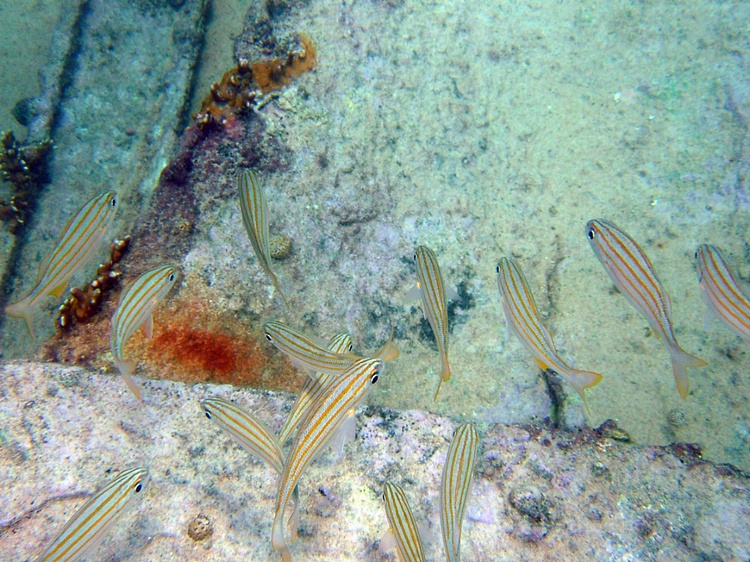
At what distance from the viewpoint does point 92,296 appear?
4.13m

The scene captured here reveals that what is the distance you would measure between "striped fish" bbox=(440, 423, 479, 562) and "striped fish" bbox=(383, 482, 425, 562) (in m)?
0.20

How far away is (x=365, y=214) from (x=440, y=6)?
3075 millimetres

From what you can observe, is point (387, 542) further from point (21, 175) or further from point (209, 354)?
point (21, 175)

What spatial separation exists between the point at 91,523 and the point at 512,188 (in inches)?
182

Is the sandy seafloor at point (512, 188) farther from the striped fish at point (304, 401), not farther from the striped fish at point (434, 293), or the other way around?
the striped fish at point (434, 293)

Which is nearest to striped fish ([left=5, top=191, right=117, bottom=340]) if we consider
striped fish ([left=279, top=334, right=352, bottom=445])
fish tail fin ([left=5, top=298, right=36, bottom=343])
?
fish tail fin ([left=5, top=298, right=36, bottom=343])

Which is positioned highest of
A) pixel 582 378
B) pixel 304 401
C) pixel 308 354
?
pixel 582 378

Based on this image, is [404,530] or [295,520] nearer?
[404,530]

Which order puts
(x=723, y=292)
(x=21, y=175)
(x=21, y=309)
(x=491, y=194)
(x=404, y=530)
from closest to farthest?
(x=404, y=530) → (x=723, y=292) → (x=21, y=309) → (x=491, y=194) → (x=21, y=175)

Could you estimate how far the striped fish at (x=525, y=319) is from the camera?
277cm

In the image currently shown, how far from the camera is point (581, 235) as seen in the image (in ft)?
14.1

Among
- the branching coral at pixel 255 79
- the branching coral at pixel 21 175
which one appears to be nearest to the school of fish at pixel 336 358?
the branching coral at pixel 255 79

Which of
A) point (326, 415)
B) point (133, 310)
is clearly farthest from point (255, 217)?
point (326, 415)

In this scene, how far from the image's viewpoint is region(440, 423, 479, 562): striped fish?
2.56 meters
